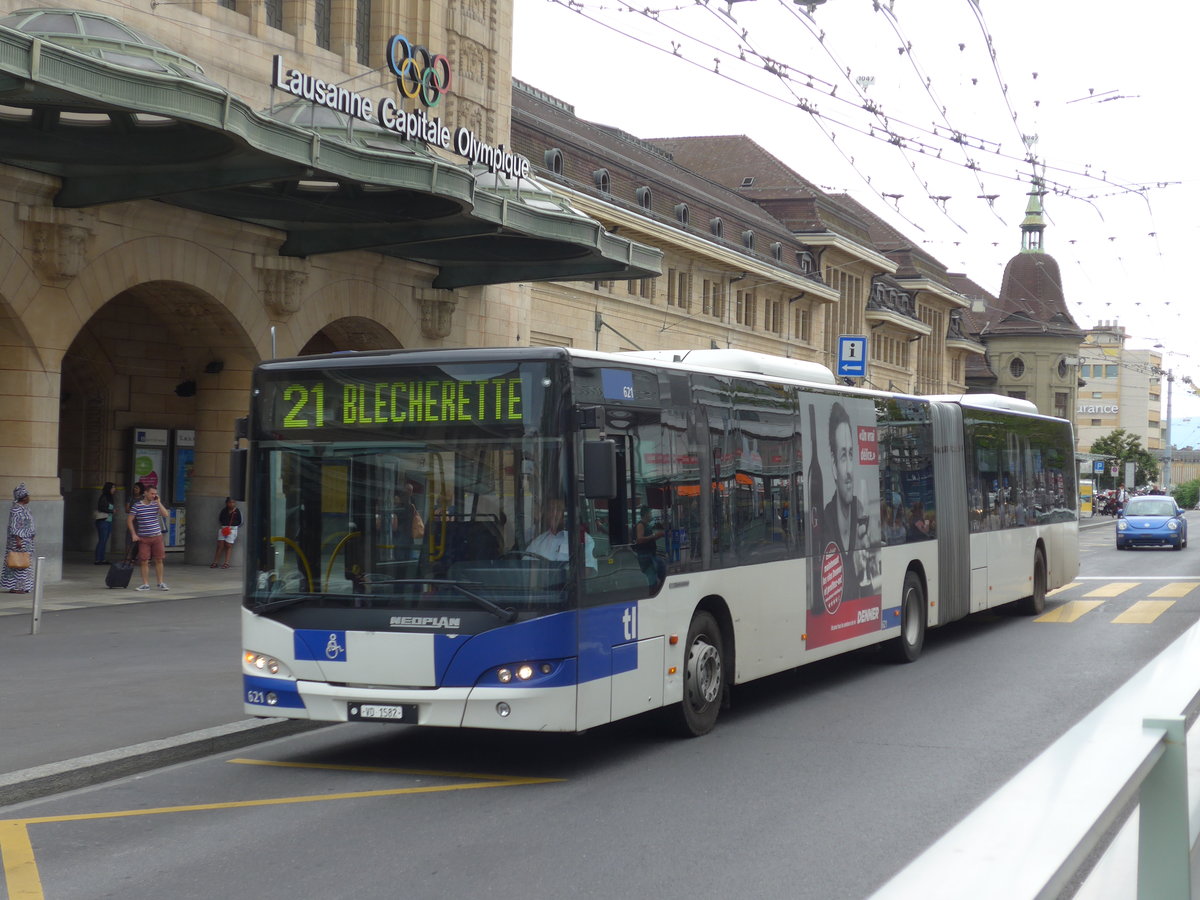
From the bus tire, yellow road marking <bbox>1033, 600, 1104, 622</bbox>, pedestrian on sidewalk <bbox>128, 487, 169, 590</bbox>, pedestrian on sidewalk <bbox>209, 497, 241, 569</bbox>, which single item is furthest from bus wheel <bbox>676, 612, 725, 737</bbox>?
pedestrian on sidewalk <bbox>209, 497, 241, 569</bbox>

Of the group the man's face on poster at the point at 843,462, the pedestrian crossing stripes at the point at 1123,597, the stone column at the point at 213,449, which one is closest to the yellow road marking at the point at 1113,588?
the pedestrian crossing stripes at the point at 1123,597

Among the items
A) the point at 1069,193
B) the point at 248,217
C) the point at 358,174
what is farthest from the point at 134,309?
the point at 1069,193

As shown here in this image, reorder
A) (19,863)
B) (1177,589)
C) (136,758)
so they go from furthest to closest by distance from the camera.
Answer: (1177,589)
(136,758)
(19,863)

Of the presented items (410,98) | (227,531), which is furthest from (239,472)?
(410,98)

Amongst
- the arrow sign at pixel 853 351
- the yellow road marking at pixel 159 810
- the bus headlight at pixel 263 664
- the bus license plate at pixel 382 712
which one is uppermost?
the arrow sign at pixel 853 351

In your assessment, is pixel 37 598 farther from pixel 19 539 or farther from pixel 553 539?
pixel 553 539

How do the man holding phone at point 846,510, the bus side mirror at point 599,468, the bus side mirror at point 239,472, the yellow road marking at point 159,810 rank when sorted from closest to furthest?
the yellow road marking at point 159,810, the bus side mirror at point 599,468, the bus side mirror at point 239,472, the man holding phone at point 846,510

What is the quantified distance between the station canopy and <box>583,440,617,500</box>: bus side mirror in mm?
11308

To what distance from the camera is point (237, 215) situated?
25.2m

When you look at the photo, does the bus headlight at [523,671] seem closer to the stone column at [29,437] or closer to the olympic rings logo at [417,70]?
the stone column at [29,437]

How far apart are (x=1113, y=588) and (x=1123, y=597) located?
2317mm

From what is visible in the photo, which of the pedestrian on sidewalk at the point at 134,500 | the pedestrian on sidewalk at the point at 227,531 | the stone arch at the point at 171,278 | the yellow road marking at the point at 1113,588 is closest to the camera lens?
the pedestrian on sidewalk at the point at 134,500

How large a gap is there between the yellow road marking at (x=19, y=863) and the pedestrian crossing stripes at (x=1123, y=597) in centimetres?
1480

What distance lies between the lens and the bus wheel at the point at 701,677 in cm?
1023
